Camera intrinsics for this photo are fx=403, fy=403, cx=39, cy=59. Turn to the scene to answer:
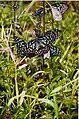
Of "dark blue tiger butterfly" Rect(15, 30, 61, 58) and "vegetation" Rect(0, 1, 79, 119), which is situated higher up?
"dark blue tiger butterfly" Rect(15, 30, 61, 58)

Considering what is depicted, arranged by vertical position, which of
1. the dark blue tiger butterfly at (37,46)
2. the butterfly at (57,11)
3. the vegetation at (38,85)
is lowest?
the vegetation at (38,85)

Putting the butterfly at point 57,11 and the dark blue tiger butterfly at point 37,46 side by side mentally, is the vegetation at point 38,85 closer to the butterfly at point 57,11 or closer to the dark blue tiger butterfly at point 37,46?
the dark blue tiger butterfly at point 37,46

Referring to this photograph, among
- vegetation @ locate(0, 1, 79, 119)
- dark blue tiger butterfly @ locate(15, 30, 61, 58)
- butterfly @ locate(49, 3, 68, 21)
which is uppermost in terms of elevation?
butterfly @ locate(49, 3, 68, 21)

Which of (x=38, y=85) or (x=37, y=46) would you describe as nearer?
(x=37, y=46)

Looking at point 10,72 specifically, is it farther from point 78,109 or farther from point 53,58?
point 78,109

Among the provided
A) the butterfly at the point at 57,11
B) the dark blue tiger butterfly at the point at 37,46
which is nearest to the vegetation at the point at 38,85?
the dark blue tiger butterfly at the point at 37,46

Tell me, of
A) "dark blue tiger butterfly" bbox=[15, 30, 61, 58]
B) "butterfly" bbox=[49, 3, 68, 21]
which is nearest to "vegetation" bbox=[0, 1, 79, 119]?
"dark blue tiger butterfly" bbox=[15, 30, 61, 58]

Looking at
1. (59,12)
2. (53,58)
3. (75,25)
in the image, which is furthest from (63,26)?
(59,12)

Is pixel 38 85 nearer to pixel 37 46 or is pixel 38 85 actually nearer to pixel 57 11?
pixel 37 46

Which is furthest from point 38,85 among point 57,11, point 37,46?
point 57,11

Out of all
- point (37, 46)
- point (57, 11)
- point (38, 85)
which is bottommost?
point (38, 85)

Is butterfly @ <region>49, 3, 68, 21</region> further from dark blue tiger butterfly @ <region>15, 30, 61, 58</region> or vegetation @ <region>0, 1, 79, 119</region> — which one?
vegetation @ <region>0, 1, 79, 119</region>
